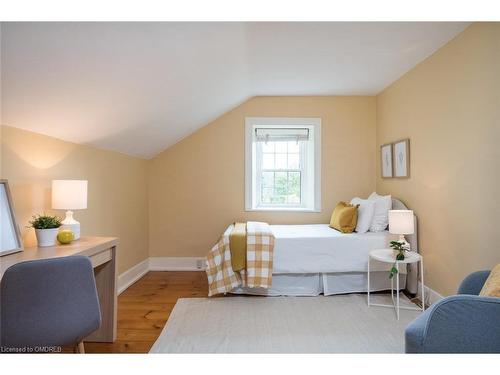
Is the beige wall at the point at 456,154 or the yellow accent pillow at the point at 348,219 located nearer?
the beige wall at the point at 456,154

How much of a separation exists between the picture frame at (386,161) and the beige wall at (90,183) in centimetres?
313

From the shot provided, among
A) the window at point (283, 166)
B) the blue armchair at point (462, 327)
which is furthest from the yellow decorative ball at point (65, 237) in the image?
the window at point (283, 166)

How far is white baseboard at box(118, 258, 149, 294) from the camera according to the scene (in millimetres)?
3379

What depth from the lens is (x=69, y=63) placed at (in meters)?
1.69

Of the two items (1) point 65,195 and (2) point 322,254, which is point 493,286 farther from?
(1) point 65,195

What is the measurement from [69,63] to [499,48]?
2.75 m

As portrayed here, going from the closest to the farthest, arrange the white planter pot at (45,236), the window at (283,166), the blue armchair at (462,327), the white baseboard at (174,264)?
the blue armchair at (462,327) → the white planter pot at (45,236) → the white baseboard at (174,264) → the window at (283,166)

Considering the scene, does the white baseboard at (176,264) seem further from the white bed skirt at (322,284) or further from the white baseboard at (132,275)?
the white bed skirt at (322,284)

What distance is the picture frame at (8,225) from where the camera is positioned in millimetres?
1724

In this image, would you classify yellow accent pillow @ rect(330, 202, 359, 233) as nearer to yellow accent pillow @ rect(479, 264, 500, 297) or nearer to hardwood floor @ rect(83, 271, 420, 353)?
hardwood floor @ rect(83, 271, 420, 353)

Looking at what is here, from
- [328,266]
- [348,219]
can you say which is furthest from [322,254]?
[348,219]

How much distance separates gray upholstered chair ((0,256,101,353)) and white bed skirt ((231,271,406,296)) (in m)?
1.94
